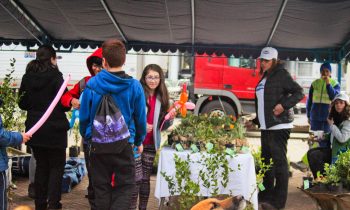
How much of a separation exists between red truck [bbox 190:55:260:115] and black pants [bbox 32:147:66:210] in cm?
905

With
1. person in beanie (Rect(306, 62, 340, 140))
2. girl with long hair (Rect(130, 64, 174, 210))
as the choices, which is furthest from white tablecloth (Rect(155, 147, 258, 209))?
person in beanie (Rect(306, 62, 340, 140))

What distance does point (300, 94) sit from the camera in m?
5.10

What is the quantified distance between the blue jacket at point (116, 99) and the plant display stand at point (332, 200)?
175cm

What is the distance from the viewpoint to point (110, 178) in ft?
10.7

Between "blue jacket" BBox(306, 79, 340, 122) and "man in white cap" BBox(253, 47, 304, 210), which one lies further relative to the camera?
"blue jacket" BBox(306, 79, 340, 122)

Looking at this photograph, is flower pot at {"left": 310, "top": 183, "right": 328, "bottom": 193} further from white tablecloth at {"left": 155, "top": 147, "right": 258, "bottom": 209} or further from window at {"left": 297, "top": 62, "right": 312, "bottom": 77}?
window at {"left": 297, "top": 62, "right": 312, "bottom": 77}

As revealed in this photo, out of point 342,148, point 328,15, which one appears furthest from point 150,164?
point 328,15

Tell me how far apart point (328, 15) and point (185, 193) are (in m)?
2.81

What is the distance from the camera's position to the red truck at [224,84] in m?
13.6

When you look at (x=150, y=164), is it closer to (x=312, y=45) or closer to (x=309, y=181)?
(x=309, y=181)

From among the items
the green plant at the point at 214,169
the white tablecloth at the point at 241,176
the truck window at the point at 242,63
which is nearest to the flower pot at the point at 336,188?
the white tablecloth at the point at 241,176

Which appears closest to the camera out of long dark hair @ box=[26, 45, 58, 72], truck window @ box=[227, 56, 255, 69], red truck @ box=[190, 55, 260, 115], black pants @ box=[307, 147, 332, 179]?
long dark hair @ box=[26, 45, 58, 72]

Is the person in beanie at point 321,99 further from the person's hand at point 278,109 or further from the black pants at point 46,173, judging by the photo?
the black pants at point 46,173

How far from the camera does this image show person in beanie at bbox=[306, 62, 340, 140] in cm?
717
